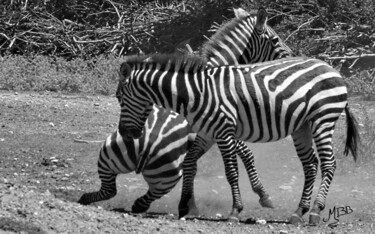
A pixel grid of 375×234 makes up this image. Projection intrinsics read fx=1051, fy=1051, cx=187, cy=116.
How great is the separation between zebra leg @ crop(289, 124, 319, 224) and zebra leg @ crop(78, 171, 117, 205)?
5.69 ft

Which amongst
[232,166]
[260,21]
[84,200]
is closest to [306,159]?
[232,166]

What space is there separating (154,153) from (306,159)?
1.35 metres

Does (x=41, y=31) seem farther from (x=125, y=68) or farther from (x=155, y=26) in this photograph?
(x=125, y=68)

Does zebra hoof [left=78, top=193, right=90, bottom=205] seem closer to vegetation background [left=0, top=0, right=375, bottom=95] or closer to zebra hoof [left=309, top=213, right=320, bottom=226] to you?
zebra hoof [left=309, top=213, right=320, bottom=226]

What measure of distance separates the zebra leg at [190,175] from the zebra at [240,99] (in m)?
0.53

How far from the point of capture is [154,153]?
369 inches

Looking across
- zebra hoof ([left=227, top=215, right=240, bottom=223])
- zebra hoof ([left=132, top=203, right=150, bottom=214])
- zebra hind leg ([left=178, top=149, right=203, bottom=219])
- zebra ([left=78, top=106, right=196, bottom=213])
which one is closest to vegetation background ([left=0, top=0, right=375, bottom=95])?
zebra ([left=78, top=106, right=196, bottom=213])

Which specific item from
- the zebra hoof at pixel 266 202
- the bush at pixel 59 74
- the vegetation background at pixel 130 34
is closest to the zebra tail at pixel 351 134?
the zebra hoof at pixel 266 202

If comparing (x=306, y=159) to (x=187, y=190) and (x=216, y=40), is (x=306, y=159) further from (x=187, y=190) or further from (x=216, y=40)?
(x=216, y=40)

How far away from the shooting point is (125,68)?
352 inches

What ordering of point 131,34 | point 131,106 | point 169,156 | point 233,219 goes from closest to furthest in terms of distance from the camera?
1. point 233,219
2. point 131,106
3. point 169,156
4. point 131,34

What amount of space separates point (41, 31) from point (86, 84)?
107 inches

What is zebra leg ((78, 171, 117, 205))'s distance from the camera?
31.7ft

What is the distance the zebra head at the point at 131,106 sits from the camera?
29.5ft
